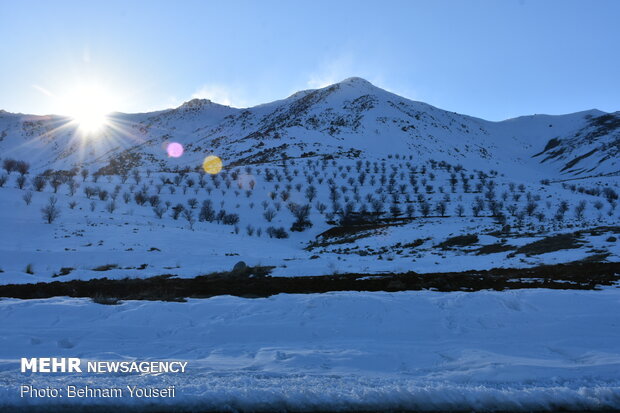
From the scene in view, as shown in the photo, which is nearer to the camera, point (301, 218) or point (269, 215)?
point (301, 218)

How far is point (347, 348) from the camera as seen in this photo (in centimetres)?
628

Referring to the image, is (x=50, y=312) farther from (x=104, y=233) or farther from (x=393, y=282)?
(x=104, y=233)

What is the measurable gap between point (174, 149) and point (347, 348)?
5677 inches

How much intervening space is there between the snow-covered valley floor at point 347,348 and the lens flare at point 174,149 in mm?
125727

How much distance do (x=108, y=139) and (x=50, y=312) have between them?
188209mm

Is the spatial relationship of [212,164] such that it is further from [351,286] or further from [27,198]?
[351,286]

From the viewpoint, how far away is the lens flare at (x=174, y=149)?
127812 millimetres

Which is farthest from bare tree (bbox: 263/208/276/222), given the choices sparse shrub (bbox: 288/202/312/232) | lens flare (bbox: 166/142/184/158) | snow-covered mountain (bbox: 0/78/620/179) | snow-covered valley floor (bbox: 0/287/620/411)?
lens flare (bbox: 166/142/184/158)

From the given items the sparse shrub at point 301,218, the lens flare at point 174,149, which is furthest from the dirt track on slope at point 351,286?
the lens flare at point 174,149

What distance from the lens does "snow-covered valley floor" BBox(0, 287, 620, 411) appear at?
438 cm

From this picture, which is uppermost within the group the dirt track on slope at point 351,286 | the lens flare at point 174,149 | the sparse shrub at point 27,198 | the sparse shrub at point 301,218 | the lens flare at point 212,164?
the lens flare at point 174,149

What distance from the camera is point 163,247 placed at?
1061 inches

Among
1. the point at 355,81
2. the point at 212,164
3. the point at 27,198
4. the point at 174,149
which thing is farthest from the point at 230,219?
the point at 355,81

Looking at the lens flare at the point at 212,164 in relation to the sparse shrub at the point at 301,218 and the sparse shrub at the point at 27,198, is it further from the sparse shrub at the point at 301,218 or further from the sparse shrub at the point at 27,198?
the sparse shrub at the point at 27,198
